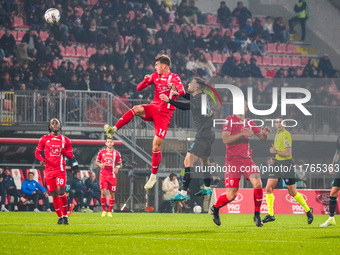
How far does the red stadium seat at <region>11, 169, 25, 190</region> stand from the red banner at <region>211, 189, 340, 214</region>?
6.93m

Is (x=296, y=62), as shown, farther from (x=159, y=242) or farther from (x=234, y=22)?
(x=159, y=242)

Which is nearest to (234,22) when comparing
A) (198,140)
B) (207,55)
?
(207,55)

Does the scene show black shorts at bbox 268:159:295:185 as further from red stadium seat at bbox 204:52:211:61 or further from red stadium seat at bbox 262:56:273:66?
red stadium seat at bbox 262:56:273:66

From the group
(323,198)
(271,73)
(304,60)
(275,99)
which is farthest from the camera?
(304,60)

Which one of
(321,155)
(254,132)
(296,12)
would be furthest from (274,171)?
(296,12)

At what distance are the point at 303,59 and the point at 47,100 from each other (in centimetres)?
1487

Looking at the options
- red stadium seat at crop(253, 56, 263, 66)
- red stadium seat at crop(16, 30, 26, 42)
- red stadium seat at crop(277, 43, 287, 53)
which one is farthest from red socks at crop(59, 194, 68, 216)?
red stadium seat at crop(277, 43, 287, 53)

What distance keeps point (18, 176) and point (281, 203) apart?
9248 millimetres

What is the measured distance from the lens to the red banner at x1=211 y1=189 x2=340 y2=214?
949 inches

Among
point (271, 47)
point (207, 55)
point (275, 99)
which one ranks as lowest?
point (275, 99)

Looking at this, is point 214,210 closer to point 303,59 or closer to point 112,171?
point 112,171

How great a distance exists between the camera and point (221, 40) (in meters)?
32.7

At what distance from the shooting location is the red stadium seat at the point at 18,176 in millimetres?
24906

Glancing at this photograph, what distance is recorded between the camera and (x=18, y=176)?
25.1 metres
